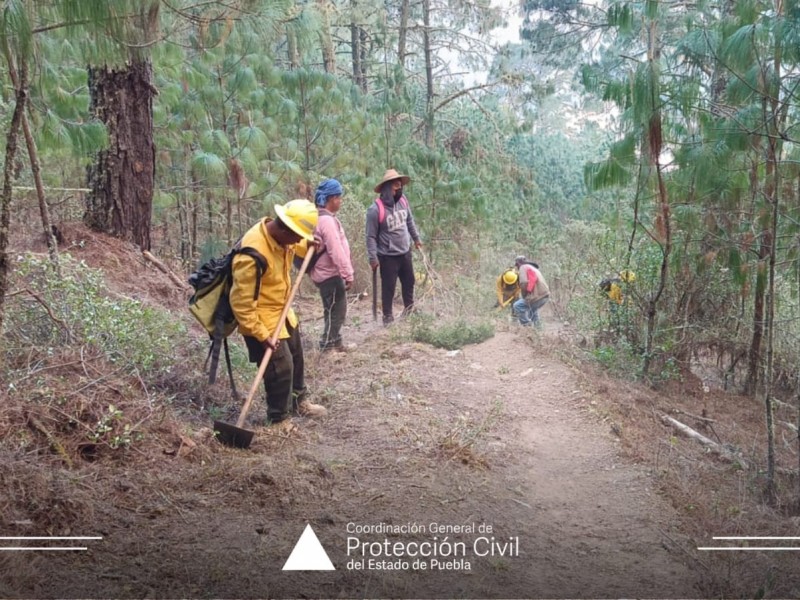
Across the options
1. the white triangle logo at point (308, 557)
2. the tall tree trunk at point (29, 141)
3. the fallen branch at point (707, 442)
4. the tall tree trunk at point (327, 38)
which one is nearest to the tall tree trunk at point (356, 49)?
the tall tree trunk at point (327, 38)

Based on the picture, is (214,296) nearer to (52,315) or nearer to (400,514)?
(52,315)

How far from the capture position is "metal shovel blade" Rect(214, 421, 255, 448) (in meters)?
3.61

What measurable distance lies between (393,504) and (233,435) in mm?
1176

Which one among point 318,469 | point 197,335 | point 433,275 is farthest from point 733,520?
point 433,275

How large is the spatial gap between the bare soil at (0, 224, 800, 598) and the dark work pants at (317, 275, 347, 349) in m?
0.99

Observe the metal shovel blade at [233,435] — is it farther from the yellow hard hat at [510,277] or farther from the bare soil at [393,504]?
the yellow hard hat at [510,277]

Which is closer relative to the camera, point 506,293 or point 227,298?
point 227,298

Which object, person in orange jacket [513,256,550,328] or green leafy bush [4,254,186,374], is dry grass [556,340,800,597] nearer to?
person in orange jacket [513,256,550,328]

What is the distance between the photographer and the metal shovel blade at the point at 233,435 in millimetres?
3609

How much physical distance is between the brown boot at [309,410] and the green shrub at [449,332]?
2309mm

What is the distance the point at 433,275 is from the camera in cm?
874

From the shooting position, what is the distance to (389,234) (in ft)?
23.1

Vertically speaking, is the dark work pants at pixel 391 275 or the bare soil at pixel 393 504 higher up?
the dark work pants at pixel 391 275

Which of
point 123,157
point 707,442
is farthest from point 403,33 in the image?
point 707,442
